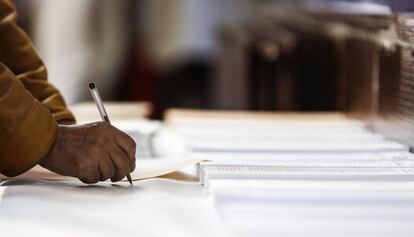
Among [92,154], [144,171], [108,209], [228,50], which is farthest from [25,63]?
[228,50]

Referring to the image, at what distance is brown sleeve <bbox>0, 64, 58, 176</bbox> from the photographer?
1561 millimetres

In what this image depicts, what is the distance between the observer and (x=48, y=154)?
159 centimetres

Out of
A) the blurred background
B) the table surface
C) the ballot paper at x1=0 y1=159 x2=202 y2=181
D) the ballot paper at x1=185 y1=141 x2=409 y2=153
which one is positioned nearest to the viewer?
the table surface

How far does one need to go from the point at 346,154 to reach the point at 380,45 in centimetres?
58

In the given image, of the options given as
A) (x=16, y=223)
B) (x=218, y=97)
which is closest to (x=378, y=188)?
(x=16, y=223)

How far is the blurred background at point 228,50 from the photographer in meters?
2.57

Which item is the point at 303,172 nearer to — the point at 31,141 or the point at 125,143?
the point at 125,143

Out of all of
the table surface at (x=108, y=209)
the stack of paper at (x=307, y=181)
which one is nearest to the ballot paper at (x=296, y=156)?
the stack of paper at (x=307, y=181)

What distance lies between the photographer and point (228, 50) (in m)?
5.92

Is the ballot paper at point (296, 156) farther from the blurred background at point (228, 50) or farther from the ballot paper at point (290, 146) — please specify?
the blurred background at point (228, 50)

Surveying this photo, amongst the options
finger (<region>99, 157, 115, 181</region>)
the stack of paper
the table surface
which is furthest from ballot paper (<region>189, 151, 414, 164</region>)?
finger (<region>99, 157, 115, 181</region>)

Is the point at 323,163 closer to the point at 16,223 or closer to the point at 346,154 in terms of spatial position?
the point at 346,154

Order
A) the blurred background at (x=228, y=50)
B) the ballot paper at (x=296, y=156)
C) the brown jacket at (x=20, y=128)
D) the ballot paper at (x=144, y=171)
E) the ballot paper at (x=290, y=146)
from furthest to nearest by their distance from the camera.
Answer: the blurred background at (x=228, y=50), the ballot paper at (x=290, y=146), the ballot paper at (x=296, y=156), the ballot paper at (x=144, y=171), the brown jacket at (x=20, y=128)

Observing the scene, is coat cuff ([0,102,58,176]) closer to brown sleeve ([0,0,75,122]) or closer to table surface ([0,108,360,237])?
table surface ([0,108,360,237])
